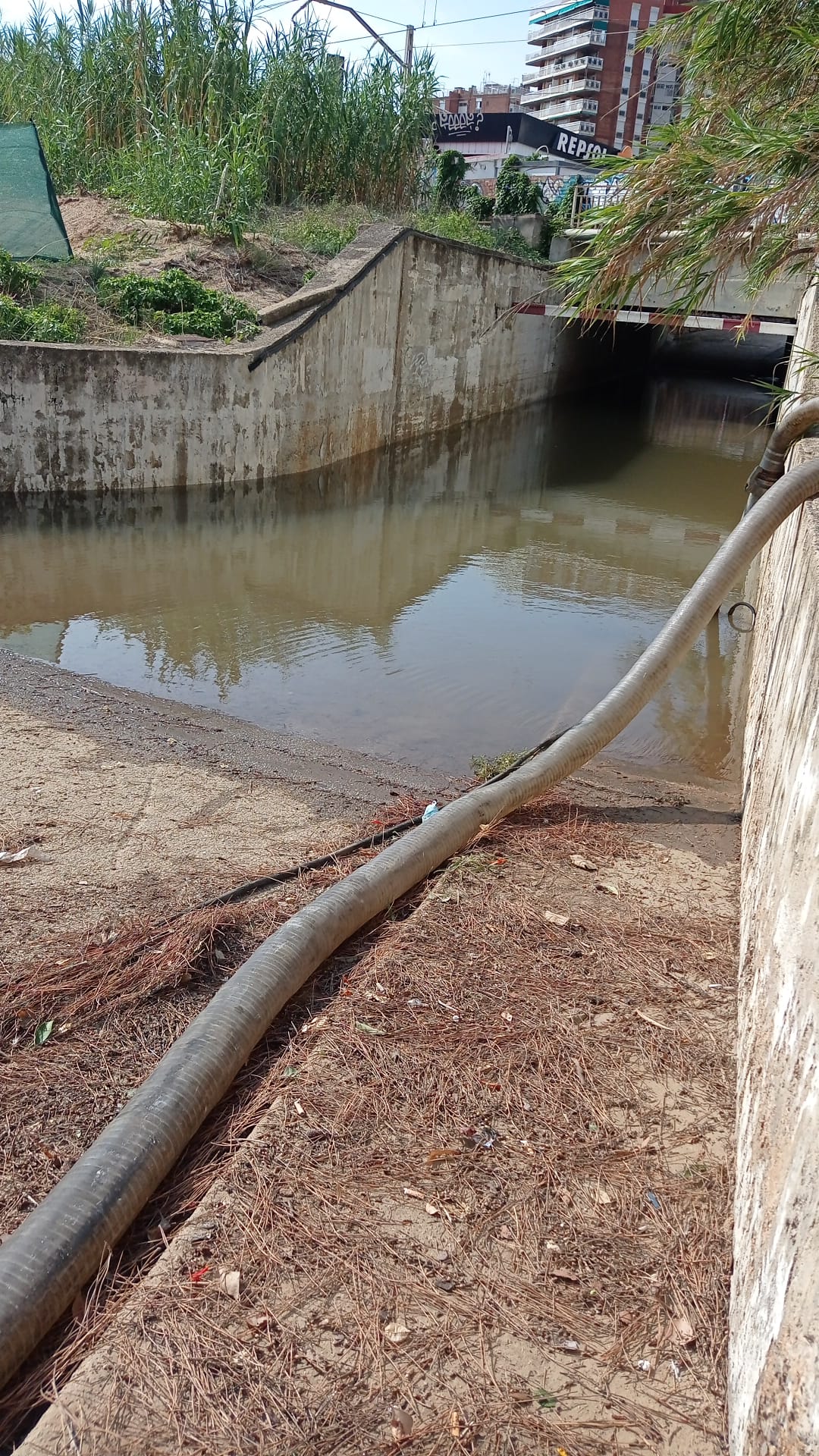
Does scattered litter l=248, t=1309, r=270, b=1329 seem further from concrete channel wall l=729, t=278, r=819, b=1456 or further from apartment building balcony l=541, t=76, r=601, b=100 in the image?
apartment building balcony l=541, t=76, r=601, b=100

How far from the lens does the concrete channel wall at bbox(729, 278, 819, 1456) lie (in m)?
1.88

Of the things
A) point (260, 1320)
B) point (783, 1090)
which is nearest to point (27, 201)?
point (260, 1320)

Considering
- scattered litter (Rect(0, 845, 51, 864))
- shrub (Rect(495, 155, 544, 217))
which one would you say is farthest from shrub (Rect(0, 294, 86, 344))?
shrub (Rect(495, 155, 544, 217))

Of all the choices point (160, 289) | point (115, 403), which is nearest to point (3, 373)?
point (115, 403)

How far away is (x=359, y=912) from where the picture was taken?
430 centimetres

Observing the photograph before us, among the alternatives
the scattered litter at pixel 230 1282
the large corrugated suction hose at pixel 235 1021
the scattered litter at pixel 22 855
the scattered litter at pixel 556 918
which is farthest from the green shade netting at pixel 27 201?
the scattered litter at pixel 230 1282

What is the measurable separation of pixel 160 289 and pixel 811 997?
14265 millimetres

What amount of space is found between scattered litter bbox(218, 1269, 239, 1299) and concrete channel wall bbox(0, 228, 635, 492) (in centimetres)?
676

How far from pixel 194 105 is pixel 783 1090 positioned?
21181 millimetres

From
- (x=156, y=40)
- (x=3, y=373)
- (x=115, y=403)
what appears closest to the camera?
(x=3, y=373)

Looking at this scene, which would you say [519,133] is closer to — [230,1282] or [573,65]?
[573,65]

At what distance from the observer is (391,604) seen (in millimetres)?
10656

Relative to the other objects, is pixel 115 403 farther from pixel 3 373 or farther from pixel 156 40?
pixel 156 40

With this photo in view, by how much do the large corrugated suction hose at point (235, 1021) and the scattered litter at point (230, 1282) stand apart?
12.8 inches
